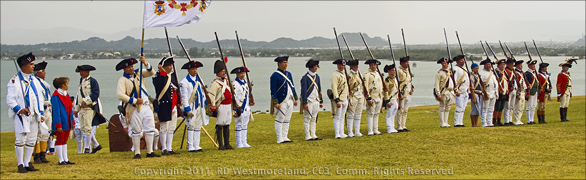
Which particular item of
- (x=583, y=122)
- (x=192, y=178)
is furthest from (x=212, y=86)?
(x=583, y=122)

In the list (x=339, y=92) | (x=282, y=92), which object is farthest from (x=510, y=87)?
(x=282, y=92)

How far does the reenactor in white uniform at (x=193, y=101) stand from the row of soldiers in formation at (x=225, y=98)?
0.06ft

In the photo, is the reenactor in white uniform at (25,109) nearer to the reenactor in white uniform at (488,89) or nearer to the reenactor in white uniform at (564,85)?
the reenactor in white uniform at (488,89)

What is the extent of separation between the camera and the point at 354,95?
52.4ft

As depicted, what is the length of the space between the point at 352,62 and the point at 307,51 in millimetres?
106960

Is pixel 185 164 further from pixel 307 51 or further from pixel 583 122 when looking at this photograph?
pixel 307 51

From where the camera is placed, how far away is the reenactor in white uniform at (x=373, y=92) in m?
16.2

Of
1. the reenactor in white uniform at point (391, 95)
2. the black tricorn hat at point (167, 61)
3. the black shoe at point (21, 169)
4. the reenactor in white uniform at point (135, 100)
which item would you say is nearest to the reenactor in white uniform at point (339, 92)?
the reenactor in white uniform at point (391, 95)

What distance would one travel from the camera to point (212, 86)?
13797 millimetres

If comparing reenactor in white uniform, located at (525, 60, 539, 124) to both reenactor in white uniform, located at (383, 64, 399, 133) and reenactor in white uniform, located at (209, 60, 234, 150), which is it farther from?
reenactor in white uniform, located at (209, 60, 234, 150)

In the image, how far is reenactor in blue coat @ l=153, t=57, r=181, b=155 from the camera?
13055 mm

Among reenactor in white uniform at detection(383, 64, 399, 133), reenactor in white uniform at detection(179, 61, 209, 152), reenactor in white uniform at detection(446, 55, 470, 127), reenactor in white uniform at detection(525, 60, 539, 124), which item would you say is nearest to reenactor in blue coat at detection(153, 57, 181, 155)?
reenactor in white uniform at detection(179, 61, 209, 152)

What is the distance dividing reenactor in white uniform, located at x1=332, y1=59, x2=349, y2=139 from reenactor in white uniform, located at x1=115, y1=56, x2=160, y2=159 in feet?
14.8

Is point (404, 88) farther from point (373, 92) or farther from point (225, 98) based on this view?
point (225, 98)
